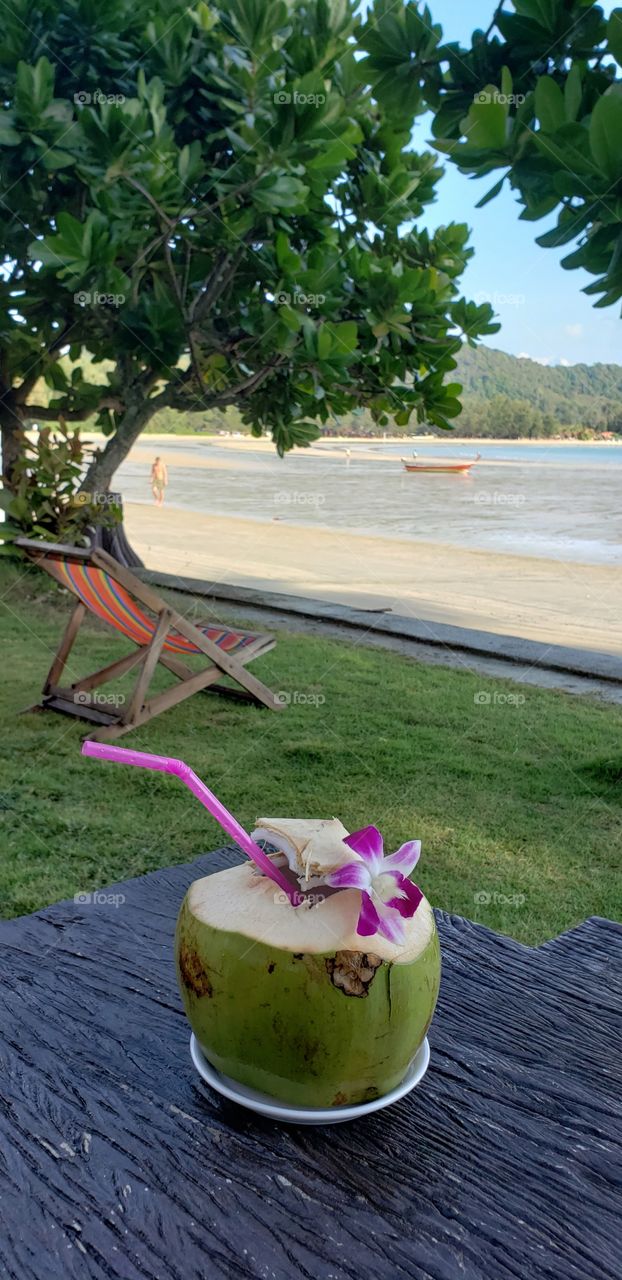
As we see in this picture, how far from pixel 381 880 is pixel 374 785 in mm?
2707

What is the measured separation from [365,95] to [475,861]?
14.3 ft

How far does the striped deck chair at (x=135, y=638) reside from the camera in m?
3.85

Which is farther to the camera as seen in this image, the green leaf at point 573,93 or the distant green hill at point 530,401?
the distant green hill at point 530,401

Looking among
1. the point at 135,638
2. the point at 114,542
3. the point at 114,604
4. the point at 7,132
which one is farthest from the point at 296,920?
the point at 114,542

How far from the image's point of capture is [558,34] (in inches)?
86.4

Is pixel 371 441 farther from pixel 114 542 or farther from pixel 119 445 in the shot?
pixel 119 445

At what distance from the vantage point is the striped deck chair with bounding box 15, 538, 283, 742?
385cm

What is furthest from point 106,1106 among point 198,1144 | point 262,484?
point 262,484

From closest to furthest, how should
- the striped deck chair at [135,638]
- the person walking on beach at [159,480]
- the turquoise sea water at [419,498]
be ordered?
the striped deck chair at [135,638] < the turquoise sea water at [419,498] < the person walking on beach at [159,480]

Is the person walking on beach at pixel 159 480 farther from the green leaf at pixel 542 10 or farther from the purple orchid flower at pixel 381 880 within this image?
the purple orchid flower at pixel 381 880

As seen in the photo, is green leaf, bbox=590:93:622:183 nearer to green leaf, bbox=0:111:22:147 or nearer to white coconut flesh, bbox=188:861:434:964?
white coconut flesh, bbox=188:861:434:964

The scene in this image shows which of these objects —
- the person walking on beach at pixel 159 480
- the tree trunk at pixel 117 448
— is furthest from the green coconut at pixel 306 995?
the person walking on beach at pixel 159 480

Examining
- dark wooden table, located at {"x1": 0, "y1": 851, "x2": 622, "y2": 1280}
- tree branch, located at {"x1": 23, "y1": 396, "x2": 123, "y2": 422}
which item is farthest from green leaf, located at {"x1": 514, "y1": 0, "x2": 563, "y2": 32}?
tree branch, located at {"x1": 23, "y1": 396, "x2": 123, "y2": 422}

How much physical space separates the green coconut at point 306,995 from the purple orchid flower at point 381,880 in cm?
1
